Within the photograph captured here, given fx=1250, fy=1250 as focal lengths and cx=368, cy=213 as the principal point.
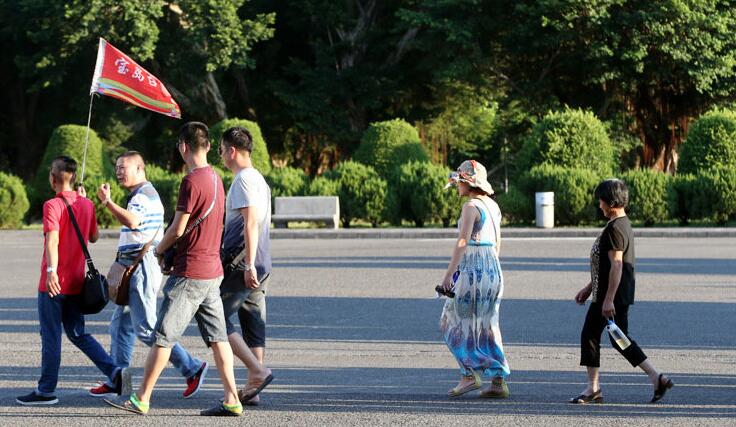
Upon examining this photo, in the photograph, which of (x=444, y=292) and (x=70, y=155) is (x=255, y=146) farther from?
(x=444, y=292)

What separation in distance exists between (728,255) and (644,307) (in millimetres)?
9023

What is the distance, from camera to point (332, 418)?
7.37 metres

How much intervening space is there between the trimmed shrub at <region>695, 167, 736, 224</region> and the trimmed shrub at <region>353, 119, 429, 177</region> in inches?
304

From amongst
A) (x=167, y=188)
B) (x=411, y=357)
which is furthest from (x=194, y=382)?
(x=167, y=188)

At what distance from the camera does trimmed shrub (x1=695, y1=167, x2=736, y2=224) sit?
3177cm

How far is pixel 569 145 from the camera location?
3403 centimetres

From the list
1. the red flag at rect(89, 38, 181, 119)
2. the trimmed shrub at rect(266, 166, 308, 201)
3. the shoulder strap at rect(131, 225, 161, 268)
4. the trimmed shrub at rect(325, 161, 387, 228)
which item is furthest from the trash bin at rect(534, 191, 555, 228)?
the shoulder strap at rect(131, 225, 161, 268)

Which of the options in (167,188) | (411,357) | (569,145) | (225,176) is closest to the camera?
(411,357)

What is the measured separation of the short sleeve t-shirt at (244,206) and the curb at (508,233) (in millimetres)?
20245

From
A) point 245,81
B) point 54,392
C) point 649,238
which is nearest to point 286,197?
point 649,238

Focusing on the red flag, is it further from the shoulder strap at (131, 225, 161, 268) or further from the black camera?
the black camera

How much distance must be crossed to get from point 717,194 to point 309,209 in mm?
10415

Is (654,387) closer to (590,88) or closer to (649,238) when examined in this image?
(649,238)

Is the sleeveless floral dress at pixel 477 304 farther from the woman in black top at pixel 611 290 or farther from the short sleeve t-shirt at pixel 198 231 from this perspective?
the short sleeve t-shirt at pixel 198 231
